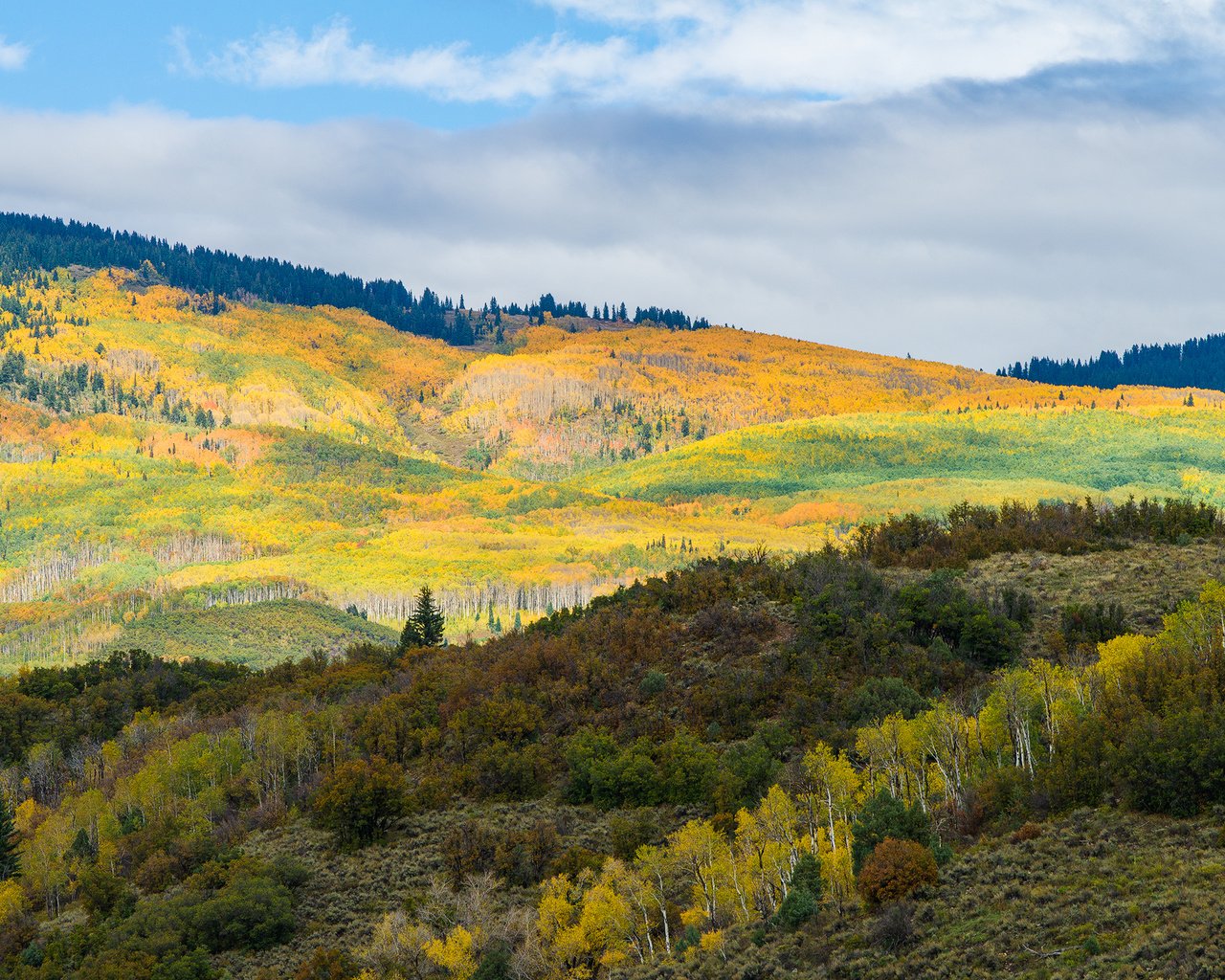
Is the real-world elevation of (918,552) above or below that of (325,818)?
above

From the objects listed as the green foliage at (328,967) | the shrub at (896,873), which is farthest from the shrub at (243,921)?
the shrub at (896,873)

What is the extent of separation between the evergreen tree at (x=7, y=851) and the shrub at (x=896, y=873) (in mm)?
67829

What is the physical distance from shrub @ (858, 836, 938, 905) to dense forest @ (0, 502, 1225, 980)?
114 mm

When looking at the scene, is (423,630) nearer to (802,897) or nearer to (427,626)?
(427,626)

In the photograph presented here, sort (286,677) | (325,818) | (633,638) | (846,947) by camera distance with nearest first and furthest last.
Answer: (846,947) → (325,818) → (633,638) → (286,677)

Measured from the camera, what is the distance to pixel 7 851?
94.2 m

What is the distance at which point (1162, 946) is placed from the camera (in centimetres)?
3822

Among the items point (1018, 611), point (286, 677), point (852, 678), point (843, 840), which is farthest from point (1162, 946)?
point (286, 677)

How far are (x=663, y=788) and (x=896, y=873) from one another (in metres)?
26.4

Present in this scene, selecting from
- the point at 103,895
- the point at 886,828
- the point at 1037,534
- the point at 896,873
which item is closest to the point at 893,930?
the point at 896,873

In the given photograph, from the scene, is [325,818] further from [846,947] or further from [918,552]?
[918,552]

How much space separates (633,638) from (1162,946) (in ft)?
195

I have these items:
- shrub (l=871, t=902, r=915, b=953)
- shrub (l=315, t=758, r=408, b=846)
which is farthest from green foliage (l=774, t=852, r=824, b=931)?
shrub (l=315, t=758, r=408, b=846)

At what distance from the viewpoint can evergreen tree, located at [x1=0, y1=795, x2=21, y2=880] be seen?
92625 mm
